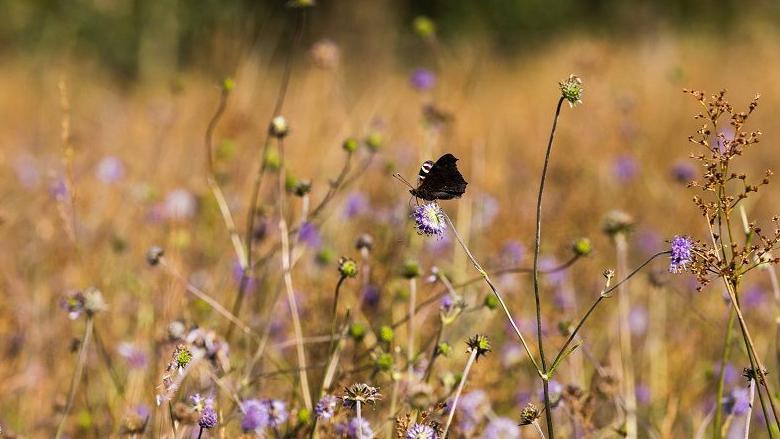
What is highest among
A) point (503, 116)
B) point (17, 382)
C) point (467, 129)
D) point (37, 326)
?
point (503, 116)

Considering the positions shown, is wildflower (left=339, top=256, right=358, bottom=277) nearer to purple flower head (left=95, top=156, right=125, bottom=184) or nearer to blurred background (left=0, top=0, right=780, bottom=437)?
blurred background (left=0, top=0, right=780, bottom=437)

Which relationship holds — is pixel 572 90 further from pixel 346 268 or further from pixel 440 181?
pixel 346 268

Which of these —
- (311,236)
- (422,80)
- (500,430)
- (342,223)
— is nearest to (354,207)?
(342,223)

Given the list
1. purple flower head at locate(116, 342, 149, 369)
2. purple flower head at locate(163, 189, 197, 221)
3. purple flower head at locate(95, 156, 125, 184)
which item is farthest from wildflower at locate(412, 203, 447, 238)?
purple flower head at locate(95, 156, 125, 184)

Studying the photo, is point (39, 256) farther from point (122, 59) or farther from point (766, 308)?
point (122, 59)

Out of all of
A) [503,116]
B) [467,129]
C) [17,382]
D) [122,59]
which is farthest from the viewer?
[122,59]

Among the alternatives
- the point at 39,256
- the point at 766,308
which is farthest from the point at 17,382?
the point at 766,308

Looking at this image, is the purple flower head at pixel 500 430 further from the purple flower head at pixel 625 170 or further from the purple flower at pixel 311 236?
the purple flower head at pixel 625 170
